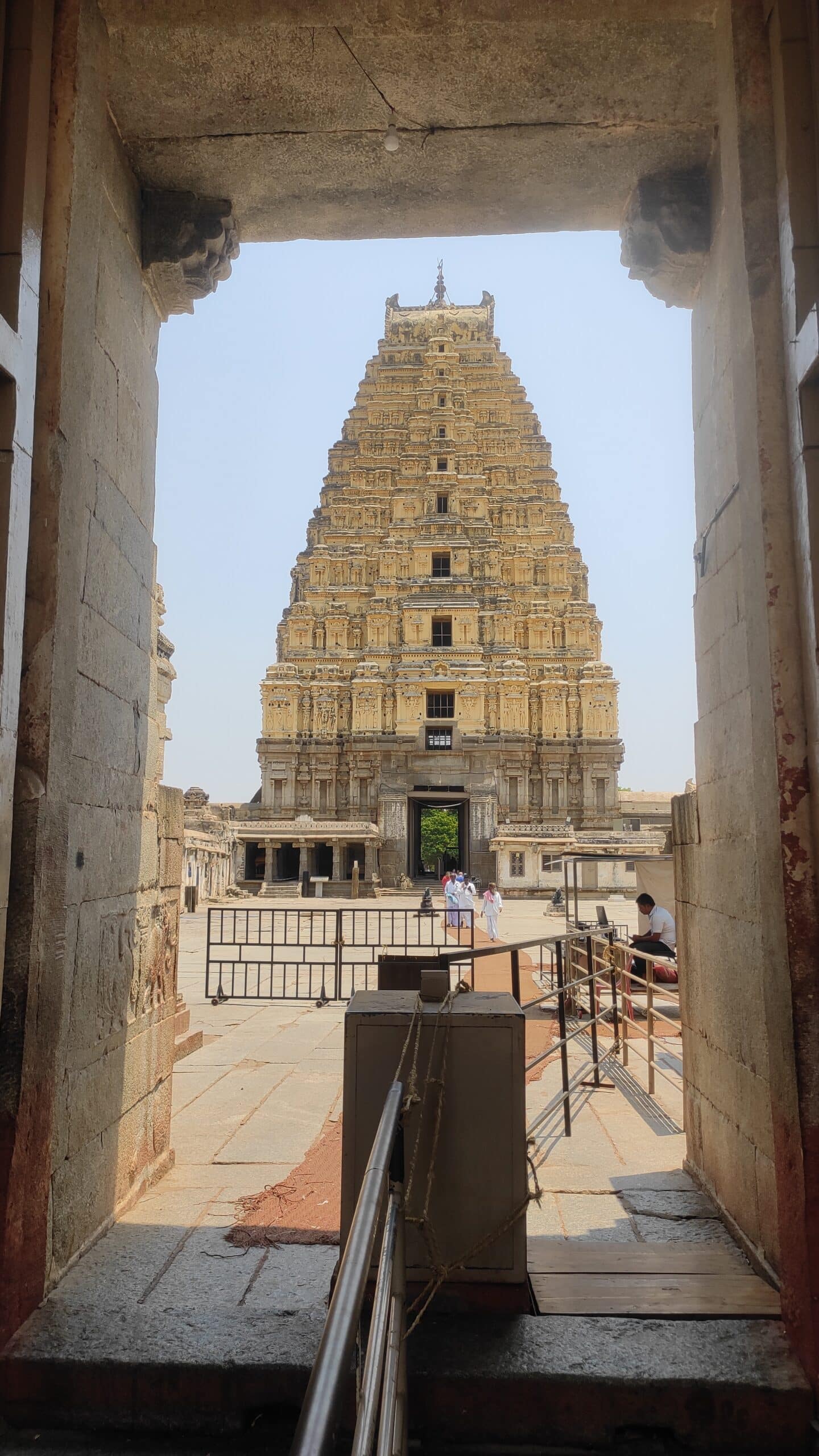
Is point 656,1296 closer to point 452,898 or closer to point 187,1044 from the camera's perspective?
point 187,1044

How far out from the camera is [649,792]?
3694 cm

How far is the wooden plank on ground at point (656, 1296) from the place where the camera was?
2740 mm

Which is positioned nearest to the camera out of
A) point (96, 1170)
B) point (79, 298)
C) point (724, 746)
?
point (79, 298)

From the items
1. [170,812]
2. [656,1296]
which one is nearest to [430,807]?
[170,812]

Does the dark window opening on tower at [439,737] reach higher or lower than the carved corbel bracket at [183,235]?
higher

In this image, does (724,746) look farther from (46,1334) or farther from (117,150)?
(117,150)

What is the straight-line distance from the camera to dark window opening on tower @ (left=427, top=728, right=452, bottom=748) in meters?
31.7

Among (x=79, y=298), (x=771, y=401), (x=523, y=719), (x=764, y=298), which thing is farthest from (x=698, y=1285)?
(x=523, y=719)

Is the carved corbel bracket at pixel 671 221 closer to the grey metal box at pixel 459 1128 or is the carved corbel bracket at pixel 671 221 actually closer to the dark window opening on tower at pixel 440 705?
the grey metal box at pixel 459 1128

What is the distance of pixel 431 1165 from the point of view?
2.62 metres

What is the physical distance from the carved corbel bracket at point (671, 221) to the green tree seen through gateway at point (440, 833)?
36104 millimetres

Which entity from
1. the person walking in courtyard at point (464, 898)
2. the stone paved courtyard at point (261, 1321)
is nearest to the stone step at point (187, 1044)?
the stone paved courtyard at point (261, 1321)

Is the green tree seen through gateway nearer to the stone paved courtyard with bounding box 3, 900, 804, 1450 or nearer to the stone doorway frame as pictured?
the stone doorway frame

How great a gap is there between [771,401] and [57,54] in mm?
2657
